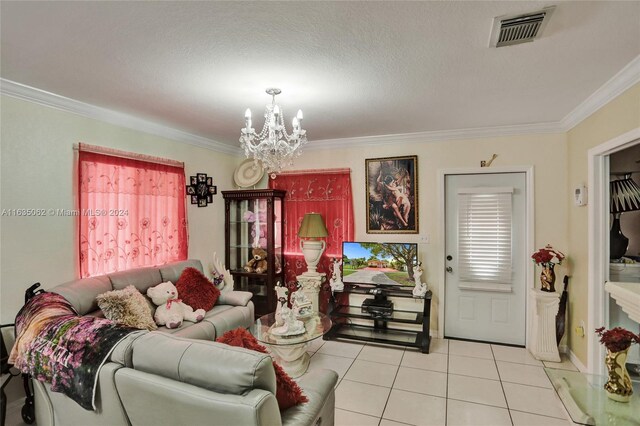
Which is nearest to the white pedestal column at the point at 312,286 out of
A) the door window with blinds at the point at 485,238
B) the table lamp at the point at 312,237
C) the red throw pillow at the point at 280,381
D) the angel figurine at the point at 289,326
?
the table lamp at the point at 312,237

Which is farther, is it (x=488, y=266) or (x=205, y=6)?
(x=488, y=266)

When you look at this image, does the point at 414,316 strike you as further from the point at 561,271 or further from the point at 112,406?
the point at 112,406

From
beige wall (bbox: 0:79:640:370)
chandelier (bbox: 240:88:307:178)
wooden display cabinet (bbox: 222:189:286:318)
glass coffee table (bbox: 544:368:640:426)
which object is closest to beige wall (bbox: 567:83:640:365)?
beige wall (bbox: 0:79:640:370)

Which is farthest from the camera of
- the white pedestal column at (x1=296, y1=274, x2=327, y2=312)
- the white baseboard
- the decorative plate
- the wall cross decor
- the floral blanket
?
the decorative plate

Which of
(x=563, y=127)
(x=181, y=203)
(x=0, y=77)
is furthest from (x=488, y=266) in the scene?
(x=0, y=77)

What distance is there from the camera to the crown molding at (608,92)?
2.12 meters

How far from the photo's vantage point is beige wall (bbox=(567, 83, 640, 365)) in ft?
7.84

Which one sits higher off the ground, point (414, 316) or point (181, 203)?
point (181, 203)

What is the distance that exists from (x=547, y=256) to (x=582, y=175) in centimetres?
84

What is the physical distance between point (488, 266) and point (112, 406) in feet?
12.1

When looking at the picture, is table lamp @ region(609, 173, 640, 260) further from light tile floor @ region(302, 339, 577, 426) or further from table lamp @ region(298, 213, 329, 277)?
table lamp @ region(298, 213, 329, 277)

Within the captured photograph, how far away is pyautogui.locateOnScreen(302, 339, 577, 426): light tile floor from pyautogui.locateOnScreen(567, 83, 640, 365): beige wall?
21.5 inches

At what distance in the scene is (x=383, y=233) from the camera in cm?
421

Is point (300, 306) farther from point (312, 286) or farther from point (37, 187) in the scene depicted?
point (37, 187)
